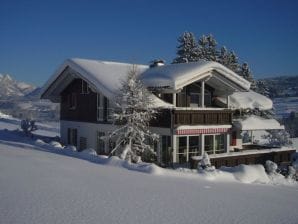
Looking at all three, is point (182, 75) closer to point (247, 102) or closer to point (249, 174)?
point (249, 174)

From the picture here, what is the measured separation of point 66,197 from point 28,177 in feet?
9.56

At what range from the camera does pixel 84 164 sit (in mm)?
15906

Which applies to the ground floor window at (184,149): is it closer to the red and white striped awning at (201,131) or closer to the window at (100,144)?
the red and white striped awning at (201,131)

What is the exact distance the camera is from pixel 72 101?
28641mm

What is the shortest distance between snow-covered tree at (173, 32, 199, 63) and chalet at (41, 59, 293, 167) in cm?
2000

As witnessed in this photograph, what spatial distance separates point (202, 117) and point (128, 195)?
40.7 ft

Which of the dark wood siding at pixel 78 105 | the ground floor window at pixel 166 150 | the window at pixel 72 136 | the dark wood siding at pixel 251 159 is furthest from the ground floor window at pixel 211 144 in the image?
the window at pixel 72 136

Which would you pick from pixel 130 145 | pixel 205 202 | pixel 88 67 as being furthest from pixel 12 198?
pixel 88 67

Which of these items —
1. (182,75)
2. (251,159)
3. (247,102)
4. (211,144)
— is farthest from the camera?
(247,102)

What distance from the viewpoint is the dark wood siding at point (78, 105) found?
85.1 feet

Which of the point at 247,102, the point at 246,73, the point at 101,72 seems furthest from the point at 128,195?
the point at 246,73

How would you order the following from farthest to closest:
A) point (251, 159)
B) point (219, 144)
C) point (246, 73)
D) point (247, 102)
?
point (246, 73)
point (247, 102)
point (219, 144)
point (251, 159)

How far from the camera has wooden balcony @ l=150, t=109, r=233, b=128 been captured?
829 inches

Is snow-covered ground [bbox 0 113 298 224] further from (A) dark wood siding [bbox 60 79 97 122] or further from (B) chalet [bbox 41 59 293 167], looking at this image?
(A) dark wood siding [bbox 60 79 97 122]
